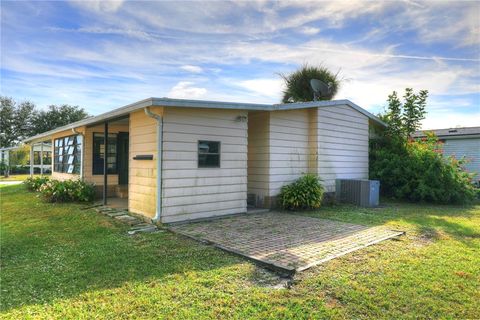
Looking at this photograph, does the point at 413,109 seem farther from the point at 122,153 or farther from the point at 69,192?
the point at 69,192

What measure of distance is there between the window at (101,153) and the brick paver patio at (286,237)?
20.1 feet

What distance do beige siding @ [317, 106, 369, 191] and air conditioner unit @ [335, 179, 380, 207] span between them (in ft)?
1.17

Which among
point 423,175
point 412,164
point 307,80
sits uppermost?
point 307,80

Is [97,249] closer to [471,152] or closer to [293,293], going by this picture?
Result: [293,293]

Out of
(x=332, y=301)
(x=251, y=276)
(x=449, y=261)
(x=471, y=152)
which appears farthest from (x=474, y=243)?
(x=471, y=152)

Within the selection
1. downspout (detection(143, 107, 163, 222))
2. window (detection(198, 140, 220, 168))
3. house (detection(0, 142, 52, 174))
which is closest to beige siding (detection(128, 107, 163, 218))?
downspout (detection(143, 107, 163, 222))

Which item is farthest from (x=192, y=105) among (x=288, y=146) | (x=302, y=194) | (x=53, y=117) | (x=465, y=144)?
(x=53, y=117)

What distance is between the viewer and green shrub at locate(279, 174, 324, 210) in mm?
9289

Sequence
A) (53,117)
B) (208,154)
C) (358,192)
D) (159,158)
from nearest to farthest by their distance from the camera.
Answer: (159,158), (208,154), (358,192), (53,117)

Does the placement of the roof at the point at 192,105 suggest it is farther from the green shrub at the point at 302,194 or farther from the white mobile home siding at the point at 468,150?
the white mobile home siding at the point at 468,150

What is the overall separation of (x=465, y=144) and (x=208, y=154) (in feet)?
57.3

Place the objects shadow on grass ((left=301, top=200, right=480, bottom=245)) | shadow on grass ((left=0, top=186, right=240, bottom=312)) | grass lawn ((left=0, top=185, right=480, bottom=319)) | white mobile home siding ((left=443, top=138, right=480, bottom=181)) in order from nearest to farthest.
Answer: grass lawn ((left=0, top=185, right=480, bottom=319)) → shadow on grass ((left=0, top=186, right=240, bottom=312)) → shadow on grass ((left=301, top=200, right=480, bottom=245)) → white mobile home siding ((left=443, top=138, right=480, bottom=181))

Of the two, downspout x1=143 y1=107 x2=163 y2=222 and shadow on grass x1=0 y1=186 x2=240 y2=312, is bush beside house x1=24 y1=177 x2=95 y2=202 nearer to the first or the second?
shadow on grass x1=0 y1=186 x2=240 y2=312

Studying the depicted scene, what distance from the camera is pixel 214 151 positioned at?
8.08 metres
